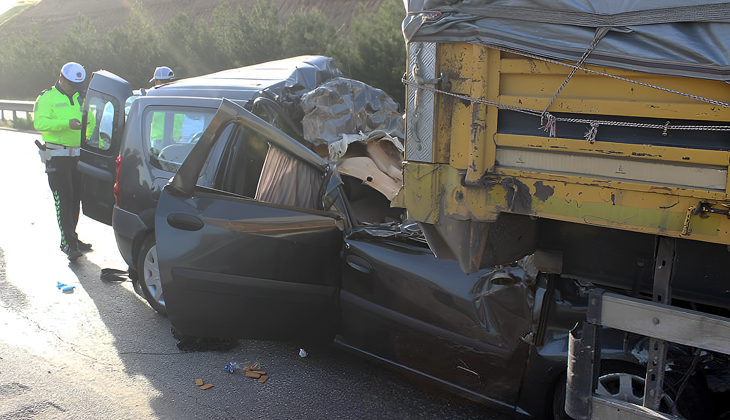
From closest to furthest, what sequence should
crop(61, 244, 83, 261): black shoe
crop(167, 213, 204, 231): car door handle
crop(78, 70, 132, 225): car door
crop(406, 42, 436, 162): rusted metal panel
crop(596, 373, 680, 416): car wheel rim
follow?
crop(596, 373, 680, 416): car wheel rim
crop(406, 42, 436, 162): rusted metal panel
crop(167, 213, 204, 231): car door handle
crop(78, 70, 132, 225): car door
crop(61, 244, 83, 261): black shoe

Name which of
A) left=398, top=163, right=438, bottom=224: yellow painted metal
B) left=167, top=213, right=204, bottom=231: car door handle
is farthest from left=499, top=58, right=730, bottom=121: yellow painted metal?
left=167, top=213, right=204, bottom=231: car door handle

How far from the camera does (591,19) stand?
2223 millimetres

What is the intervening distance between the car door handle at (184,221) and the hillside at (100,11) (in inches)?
1424

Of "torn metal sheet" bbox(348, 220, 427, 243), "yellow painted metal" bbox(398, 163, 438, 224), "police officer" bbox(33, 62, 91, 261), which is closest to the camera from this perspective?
"yellow painted metal" bbox(398, 163, 438, 224)

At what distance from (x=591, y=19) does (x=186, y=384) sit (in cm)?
322

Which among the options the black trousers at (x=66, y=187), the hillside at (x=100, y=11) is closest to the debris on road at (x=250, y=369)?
the black trousers at (x=66, y=187)

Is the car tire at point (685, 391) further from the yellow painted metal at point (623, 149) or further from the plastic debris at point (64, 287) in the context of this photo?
the plastic debris at point (64, 287)

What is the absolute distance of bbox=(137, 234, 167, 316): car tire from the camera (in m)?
4.99

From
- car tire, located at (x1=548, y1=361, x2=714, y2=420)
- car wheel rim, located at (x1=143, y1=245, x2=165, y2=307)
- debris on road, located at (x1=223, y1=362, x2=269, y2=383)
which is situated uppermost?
car tire, located at (x1=548, y1=361, x2=714, y2=420)

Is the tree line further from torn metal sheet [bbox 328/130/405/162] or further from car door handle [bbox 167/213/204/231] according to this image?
car door handle [bbox 167/213/204/231]

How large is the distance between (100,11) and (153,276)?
6100cm

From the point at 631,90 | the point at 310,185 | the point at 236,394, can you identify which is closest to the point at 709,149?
the point at 631,90

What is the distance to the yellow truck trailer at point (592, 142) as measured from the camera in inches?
82.5

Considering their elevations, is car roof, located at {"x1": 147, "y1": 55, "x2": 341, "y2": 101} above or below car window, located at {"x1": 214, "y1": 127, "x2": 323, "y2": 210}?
above
